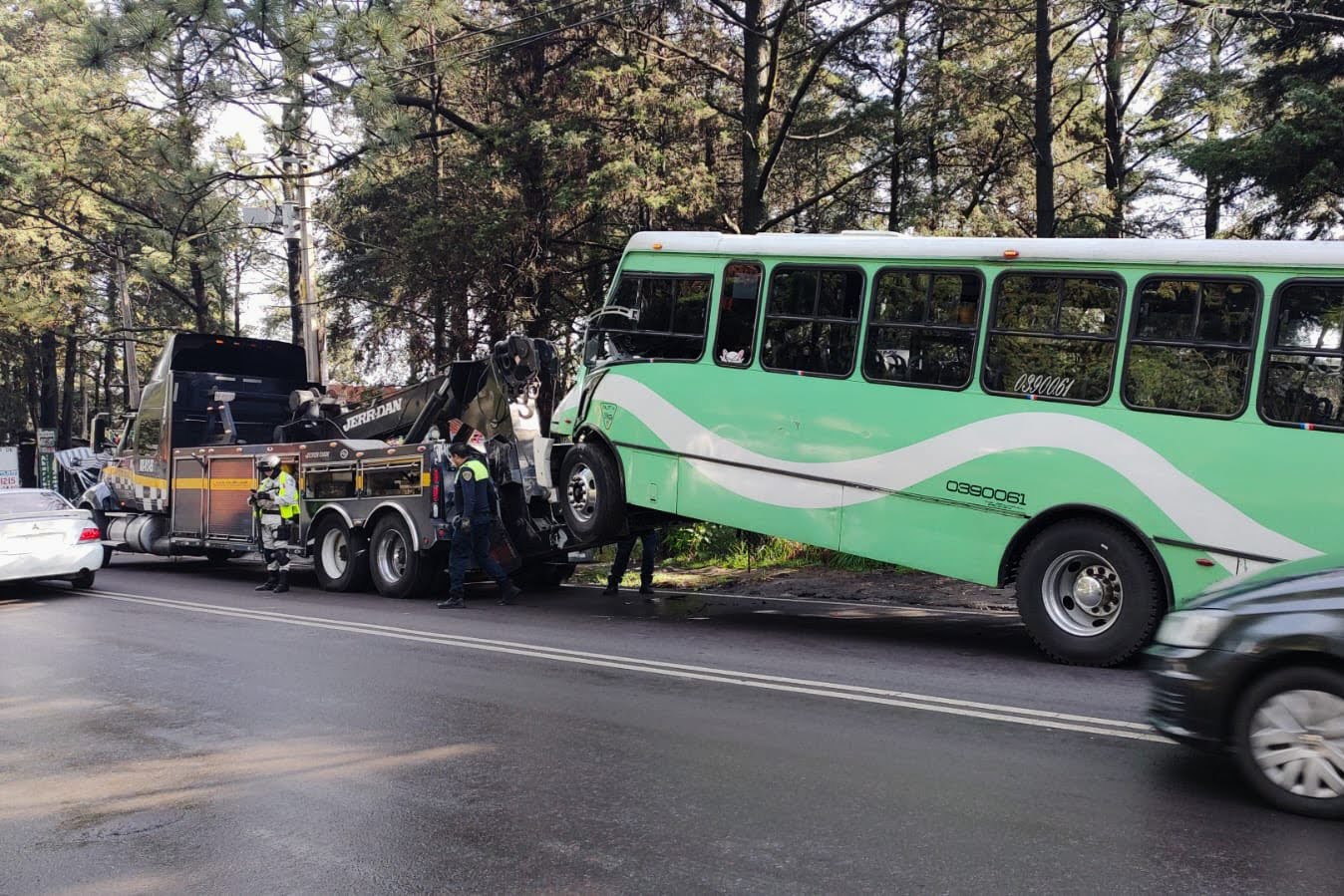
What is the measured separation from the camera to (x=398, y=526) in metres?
13.3

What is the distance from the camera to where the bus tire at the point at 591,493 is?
11.2m

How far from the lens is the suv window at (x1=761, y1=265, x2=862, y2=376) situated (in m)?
9.68

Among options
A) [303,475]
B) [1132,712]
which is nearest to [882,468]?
[1132,712]

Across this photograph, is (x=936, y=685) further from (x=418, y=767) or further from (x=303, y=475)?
(x=303, y=475)

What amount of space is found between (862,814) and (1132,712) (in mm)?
2644

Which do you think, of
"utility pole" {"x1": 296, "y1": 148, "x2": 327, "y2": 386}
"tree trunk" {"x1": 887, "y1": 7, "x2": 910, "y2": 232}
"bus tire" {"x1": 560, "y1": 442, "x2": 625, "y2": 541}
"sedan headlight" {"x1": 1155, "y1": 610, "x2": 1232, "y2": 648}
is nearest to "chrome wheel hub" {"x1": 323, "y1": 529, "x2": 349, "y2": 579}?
"bus tire" {"x1": 560, "y1": 442, "x2": 625, "y2": 541}

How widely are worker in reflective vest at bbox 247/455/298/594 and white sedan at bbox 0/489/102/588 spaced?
2.03 meters

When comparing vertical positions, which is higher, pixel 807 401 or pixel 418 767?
pixel 807 401

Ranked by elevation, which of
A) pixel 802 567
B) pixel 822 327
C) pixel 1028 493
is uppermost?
pixel 822 327

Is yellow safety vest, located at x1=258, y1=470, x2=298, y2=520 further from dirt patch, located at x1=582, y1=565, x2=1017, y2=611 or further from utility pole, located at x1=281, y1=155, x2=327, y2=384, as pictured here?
utility pole, located at x1=281, y1=155, x2=327, y2=384

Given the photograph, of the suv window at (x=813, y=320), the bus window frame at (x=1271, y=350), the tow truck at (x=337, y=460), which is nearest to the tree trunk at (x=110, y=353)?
the tow truck at (x=337, y=460)

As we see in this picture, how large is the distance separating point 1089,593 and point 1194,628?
3345mm

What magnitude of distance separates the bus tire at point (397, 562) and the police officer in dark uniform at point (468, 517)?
891 millimetres

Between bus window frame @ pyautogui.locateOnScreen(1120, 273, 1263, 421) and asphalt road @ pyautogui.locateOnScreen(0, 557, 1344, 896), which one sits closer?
asphalt road @ pyautogui.locateOnScreen(0, 557, 1344, 896)
